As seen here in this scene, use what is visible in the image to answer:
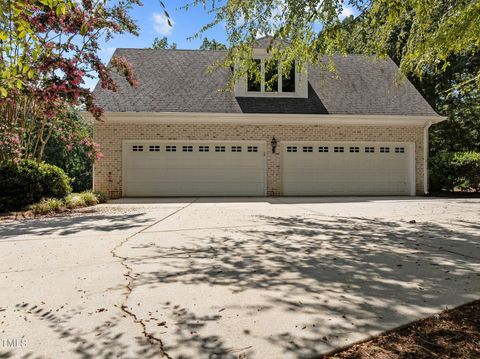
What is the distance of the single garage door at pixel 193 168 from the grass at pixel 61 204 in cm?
220

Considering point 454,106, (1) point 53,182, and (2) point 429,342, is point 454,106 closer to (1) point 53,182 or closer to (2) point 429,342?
(1) point 53,182

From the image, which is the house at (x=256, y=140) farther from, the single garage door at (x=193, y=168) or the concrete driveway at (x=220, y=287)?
the concrete driveway at (x=220, y=287)

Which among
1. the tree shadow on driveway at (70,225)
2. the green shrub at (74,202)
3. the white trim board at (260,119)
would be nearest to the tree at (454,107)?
the white trim board at (260,119)

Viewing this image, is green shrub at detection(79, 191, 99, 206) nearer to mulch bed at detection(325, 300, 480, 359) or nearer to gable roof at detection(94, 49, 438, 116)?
gable roof at detection(94, 49, 438, 116)

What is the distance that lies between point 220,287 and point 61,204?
25.0 ft

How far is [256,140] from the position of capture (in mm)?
13617

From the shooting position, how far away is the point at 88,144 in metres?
11.0

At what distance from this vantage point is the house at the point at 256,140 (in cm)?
1319

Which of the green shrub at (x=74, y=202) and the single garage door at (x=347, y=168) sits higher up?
the single garage door at (x=347, y=168)

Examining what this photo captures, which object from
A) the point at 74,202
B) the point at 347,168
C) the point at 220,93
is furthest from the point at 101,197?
the point at 347,168

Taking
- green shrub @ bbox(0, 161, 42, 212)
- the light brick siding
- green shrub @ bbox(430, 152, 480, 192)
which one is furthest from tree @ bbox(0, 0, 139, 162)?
green shrub @ bbox(430, 152, 480, 192)

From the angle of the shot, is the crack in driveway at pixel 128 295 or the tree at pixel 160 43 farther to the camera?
the tree at pixel 160 43

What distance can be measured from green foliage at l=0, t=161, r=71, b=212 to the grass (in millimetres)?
307

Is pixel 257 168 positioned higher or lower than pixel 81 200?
higher
